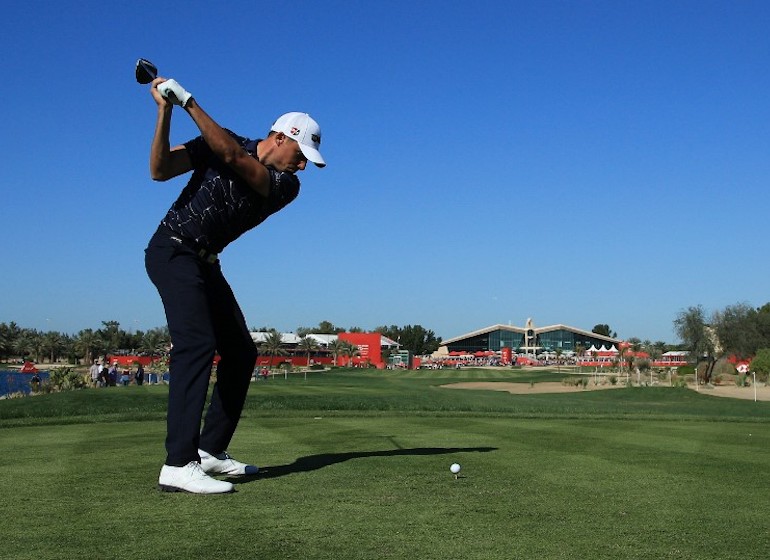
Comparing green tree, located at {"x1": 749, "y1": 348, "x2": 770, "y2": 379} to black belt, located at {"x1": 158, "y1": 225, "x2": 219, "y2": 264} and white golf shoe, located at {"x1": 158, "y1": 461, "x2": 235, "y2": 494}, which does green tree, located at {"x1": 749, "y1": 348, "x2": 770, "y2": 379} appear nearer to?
black belt, located at {"x1": 158, "y1": 225, "x2": 219, "y2": 264}

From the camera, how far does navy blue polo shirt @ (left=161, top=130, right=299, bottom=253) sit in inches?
218

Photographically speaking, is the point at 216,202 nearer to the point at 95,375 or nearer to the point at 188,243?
the point at 188,243

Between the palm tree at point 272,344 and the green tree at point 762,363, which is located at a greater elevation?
the palm tree at point 272,344

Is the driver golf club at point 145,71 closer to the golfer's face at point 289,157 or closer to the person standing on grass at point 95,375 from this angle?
the golfer's face at point 289,157

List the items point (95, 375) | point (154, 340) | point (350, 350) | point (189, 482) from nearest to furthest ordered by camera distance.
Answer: point (189, 482) → point (95, 375) → point (350, 350) → point (154, 340)

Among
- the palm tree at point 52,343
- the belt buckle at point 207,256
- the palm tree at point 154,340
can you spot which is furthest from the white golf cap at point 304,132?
the palm tree at point 52,343

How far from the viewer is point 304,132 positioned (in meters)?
5.78

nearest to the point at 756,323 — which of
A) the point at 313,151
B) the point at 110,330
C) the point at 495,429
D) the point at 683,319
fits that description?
the point at 683,319

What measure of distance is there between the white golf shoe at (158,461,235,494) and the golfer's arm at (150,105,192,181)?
2012 mm

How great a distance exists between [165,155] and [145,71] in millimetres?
567

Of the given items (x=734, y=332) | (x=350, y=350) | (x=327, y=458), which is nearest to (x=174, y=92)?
(x=327, y=458)

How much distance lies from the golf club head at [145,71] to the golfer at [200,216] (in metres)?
0.10

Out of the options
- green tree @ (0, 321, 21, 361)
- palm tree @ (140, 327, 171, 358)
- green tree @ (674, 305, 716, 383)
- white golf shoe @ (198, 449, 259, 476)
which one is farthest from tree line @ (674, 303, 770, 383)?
green tree @ (0, 321, 21, 361)

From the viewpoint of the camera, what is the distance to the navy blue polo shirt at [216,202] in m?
5.53
